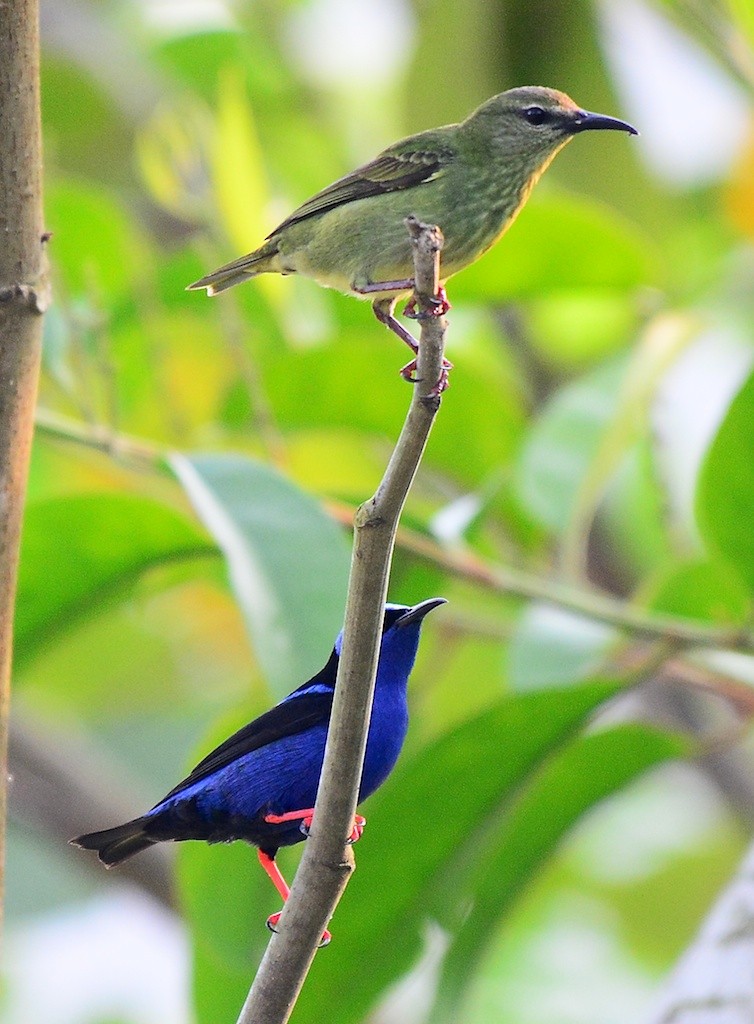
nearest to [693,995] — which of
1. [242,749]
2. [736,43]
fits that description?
[242,749]

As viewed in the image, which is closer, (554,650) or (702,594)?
(702,594)

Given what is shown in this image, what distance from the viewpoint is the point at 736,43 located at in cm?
418

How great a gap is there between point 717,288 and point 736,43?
3.57 feet

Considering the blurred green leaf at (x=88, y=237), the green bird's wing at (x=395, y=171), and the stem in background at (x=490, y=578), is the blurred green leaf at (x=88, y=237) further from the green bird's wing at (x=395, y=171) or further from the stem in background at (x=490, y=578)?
the green bird's wing at (x=395, y=171)

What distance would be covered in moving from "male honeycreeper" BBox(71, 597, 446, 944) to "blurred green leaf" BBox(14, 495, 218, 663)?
132cm

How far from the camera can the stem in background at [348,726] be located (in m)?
1.36

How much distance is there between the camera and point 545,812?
11.2 feet

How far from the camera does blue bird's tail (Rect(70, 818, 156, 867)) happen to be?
1.53 metres

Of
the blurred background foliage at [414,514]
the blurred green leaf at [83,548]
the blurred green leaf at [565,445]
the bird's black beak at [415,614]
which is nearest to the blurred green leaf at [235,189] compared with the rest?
the blurred background foliage at [414,514]

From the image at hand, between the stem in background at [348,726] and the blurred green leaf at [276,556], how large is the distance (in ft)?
2.20

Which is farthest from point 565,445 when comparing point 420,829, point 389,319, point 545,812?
point 389,319

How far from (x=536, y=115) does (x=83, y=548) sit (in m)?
1.27

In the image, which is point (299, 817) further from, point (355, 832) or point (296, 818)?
point (355, 832)

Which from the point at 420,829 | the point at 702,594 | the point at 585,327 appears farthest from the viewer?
the point at 585,327
